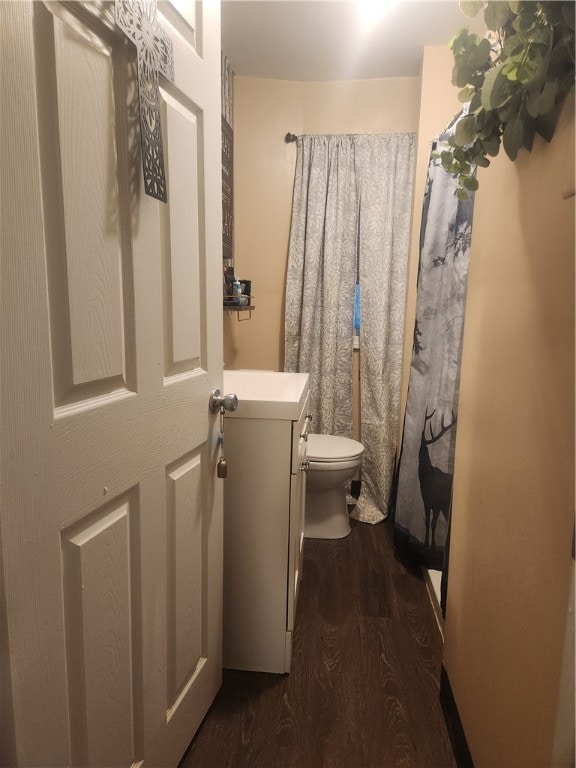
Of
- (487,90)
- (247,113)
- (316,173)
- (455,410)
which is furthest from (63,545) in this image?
(247,113)

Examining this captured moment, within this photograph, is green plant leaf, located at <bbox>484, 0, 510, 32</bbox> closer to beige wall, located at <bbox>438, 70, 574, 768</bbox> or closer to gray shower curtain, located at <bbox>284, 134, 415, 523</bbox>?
beige wall, located at <bbox>438, 70, 574, 768</bbox>

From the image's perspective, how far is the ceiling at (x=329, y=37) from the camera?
79.4 inches

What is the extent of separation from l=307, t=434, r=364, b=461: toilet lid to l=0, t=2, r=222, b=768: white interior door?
1.08m

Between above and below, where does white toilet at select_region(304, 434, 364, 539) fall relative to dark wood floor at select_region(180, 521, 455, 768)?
above

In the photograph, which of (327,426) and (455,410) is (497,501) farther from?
(327,426)

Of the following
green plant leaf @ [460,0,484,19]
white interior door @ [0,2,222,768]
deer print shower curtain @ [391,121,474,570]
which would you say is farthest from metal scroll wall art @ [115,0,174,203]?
deer print shower curtain @ [391,121,474,570]

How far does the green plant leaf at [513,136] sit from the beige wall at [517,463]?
2.5 inches

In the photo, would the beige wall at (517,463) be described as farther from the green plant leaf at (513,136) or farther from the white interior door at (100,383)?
the white interior door at (100,383)

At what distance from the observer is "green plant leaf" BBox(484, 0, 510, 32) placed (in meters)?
0.84

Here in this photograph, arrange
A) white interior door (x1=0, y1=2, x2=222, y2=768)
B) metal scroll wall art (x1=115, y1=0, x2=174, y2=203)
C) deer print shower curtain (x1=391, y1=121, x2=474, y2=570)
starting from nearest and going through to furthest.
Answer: white interior door (x1=0, y1=2, x2=222, y2=768)
metal scroll wall art (x1=115, y1=0, x2=174, y2=203)
deer print shower curtain (x1=391, y1=121, x2=474, y2=570)

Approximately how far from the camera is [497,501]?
3.49 feet

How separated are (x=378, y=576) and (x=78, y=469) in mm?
1747

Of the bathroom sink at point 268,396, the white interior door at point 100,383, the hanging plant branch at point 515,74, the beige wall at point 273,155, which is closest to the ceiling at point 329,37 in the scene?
the beige wall at point 273,155

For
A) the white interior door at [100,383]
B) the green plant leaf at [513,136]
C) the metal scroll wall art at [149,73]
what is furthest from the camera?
the green plant leaf at [513,136]
